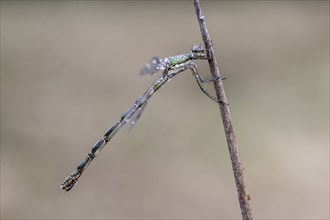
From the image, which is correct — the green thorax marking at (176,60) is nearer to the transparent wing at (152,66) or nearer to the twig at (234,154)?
the transparent wing at (152,66)

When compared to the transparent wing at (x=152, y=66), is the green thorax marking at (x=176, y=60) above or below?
above

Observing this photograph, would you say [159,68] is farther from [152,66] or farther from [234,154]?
[234,154]

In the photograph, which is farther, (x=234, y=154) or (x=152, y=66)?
(x=152, y=66)

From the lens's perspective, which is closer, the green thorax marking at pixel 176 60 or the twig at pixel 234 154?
the twig at pixel 234 154

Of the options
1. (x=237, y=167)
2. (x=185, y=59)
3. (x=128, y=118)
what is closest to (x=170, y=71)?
(x=185, y=59)

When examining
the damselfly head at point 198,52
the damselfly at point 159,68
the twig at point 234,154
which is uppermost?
the damselfly head at point 198,52

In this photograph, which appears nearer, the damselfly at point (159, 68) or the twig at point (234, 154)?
the twig at point (234, 154)

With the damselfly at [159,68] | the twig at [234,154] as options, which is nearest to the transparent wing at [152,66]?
the damselfly at [159,68]

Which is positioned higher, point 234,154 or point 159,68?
point 159,68

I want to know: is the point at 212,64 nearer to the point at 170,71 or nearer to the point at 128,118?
the point at 170,71

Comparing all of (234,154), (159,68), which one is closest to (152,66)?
(159,68)
